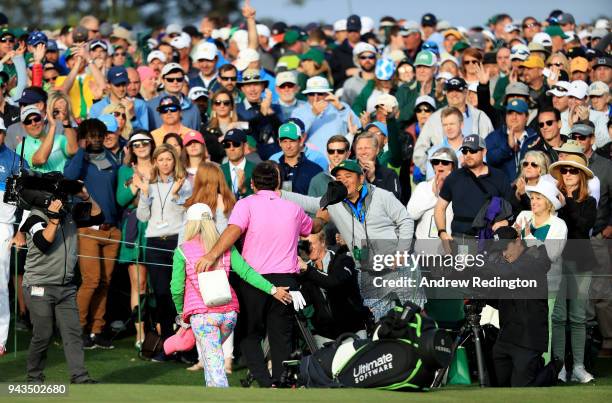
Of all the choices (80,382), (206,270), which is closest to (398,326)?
(206,270)

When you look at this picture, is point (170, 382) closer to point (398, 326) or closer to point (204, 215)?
point (204, 215)

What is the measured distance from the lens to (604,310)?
14211mm

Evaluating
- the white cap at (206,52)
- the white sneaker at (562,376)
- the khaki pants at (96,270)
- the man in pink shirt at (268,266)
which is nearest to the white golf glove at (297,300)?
the man in pink shirt at (268,266)

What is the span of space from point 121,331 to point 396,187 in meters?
3.53

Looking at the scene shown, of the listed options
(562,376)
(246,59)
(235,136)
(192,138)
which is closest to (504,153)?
(235,136)

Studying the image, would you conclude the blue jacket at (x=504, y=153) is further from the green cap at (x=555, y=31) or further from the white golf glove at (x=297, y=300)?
the green cap at (x=555, y=31)

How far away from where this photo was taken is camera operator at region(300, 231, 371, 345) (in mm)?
12508

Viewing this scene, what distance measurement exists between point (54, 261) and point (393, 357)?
3.17 m

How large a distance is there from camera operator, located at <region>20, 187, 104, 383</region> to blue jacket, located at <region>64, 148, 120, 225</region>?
2795mm

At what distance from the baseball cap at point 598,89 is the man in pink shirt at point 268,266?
19.7 feet

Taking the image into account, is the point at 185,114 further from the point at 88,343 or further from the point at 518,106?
the point at 518,106

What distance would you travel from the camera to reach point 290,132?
1455 cm

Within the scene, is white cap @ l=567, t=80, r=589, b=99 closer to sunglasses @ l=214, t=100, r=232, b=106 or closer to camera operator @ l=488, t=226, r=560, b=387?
sunglasses @ l=214, t=100, r=232, b=106

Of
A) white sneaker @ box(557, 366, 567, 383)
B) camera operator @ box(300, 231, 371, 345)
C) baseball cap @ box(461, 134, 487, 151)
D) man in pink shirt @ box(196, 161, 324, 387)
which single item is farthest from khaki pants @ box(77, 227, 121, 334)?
white sneaker @ box(557, 366, 567, 383)
